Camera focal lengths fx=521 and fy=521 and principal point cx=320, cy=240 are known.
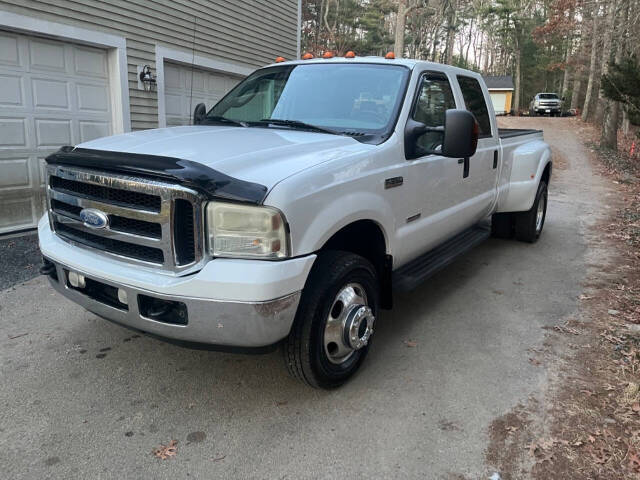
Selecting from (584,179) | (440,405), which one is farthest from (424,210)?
(584,179)

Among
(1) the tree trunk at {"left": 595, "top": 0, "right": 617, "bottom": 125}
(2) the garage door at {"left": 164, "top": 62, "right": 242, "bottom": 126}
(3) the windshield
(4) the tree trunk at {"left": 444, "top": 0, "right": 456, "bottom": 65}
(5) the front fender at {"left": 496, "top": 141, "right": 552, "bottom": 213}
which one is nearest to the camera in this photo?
(3) the windshield

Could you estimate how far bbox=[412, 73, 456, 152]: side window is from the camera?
3818 millimetres

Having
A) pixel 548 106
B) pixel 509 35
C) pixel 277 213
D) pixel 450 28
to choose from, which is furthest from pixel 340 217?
pixel 509 35

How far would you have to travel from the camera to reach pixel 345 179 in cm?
293

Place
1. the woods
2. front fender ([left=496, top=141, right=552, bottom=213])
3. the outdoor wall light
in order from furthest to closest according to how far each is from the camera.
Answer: the woods < the outdoor wall light < front fender ([left=496, top=141, right=552, bottom=213])

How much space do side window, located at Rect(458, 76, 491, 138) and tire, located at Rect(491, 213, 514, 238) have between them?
1.89 m

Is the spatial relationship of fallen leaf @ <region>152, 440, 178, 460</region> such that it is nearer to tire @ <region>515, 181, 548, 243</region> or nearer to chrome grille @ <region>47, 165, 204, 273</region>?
chrome grille @ <region>47, 165, 204, 273</region>

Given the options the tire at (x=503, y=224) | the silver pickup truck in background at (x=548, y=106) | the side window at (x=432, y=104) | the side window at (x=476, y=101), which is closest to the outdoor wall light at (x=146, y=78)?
the side window at (x=476, y=101)

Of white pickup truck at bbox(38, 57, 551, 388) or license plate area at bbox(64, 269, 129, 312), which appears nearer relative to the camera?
white pickup truck at bbox(38, 57, 551, 388)

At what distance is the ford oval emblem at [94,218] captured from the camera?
2754mm

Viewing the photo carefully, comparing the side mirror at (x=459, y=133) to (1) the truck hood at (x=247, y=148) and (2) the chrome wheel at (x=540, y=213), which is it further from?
(2) the chrome wheel at (x=540, y=213)

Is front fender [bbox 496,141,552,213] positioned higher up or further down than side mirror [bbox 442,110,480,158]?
further down

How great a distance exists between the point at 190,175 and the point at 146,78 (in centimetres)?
659

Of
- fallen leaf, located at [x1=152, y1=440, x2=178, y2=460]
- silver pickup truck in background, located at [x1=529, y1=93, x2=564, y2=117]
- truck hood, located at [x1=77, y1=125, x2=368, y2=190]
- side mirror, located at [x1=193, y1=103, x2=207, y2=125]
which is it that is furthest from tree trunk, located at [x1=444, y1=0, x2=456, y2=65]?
fallen leaf, located at [x1=152, y1=440, x2=178, y2=460]
